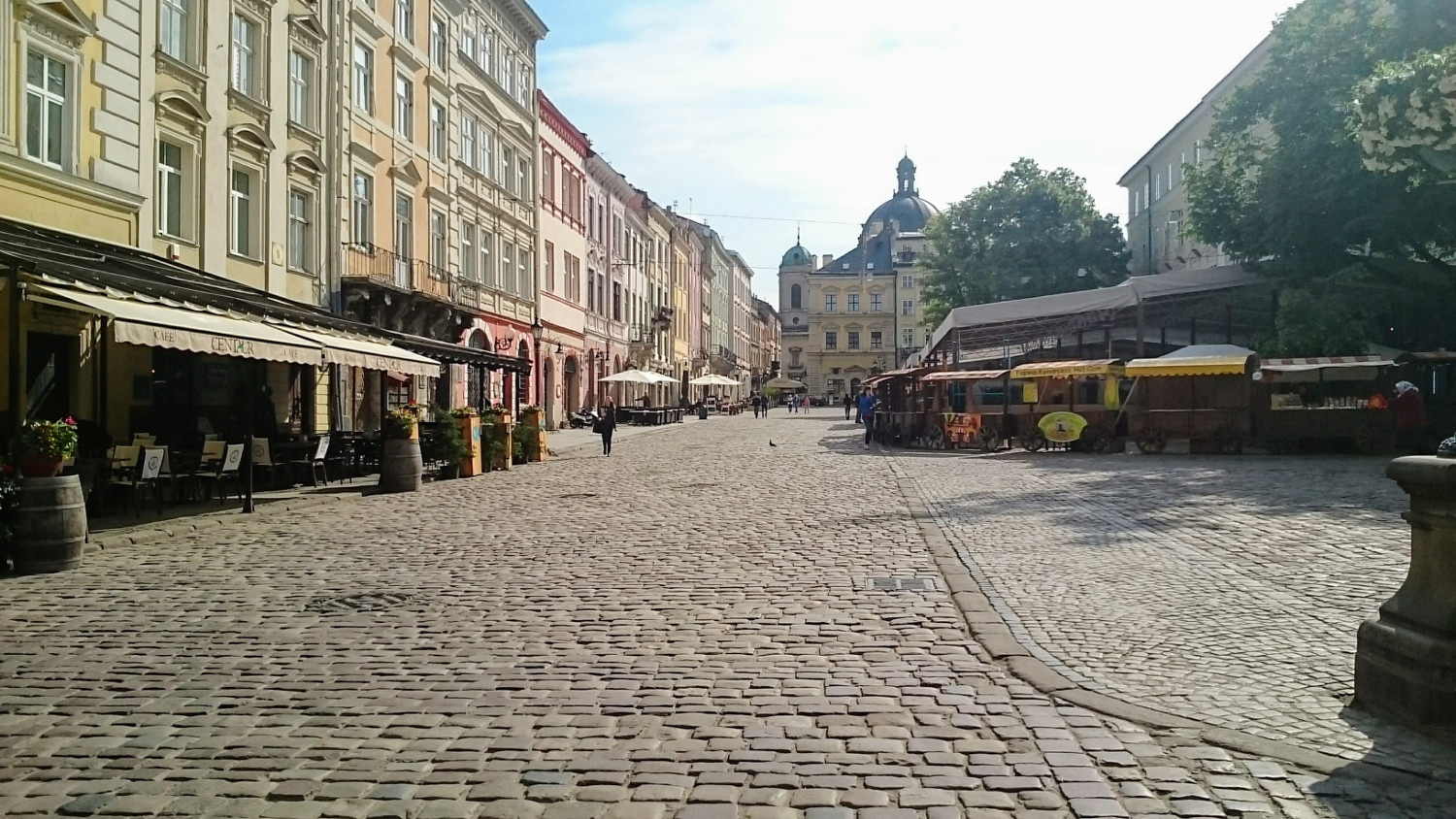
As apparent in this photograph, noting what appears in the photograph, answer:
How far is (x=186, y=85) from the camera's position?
20.5m

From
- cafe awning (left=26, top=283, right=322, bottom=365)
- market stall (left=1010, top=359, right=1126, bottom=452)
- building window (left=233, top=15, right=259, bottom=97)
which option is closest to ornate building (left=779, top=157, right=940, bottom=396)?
market stall (left=1010, top=359, right=1126, bottom=452)

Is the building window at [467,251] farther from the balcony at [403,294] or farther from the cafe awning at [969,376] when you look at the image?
the cafe awning at [969,376]

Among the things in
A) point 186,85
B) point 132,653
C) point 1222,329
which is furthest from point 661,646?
point 1222,329

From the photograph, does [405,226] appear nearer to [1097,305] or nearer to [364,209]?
[364,209]

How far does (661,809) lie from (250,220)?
71.6ft

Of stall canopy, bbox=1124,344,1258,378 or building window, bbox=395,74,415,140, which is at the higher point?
building window, bbox=395,74,415,140

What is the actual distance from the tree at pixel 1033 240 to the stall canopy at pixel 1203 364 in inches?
1152

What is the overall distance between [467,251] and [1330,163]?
24465mm

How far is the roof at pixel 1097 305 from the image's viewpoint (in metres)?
33.3

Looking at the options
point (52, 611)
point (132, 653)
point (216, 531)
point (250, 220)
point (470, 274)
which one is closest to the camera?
point (132, 653)

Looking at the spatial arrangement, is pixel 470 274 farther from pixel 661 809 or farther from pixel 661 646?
pixel 661 809

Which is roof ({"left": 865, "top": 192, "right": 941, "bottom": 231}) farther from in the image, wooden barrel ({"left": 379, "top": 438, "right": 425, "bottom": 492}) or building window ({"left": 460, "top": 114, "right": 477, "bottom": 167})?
wooden barrel ({"left": 379, "top": 438, "right": 425, "bottom": 492})

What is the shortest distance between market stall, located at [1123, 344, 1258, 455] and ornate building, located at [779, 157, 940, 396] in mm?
91881

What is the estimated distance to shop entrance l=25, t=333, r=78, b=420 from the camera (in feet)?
54.0
